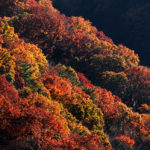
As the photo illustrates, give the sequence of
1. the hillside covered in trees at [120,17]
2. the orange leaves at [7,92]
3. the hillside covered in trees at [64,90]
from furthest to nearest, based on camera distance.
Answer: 1. the hillside covered in trees at [120,17]
2. the orange leaves at [7,92]
3. the hillside covered in trees at [64,90]

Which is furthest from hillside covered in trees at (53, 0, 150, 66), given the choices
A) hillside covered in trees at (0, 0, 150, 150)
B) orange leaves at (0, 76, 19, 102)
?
orange leaves at (0, 76, 19, 102)

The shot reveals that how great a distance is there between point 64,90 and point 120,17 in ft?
333

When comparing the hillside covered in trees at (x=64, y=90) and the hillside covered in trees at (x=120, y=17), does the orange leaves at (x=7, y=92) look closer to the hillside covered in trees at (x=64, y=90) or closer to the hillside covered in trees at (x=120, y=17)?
the hillside covered in trees at (x=64, y=90)

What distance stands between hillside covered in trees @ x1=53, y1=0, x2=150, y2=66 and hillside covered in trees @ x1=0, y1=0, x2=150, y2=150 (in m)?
30.4

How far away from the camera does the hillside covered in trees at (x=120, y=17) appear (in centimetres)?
11676

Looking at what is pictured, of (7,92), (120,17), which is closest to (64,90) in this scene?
(7,92)

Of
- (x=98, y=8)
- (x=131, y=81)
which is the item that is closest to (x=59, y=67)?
(x=131, y=81)

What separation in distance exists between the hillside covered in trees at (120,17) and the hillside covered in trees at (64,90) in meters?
30.4

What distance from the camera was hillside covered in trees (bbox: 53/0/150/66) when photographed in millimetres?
116756

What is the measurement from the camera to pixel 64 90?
110ft

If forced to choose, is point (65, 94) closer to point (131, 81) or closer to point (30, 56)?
point (30, 56)

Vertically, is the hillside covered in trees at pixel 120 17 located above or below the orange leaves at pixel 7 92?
above

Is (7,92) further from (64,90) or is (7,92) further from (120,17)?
(120,17)

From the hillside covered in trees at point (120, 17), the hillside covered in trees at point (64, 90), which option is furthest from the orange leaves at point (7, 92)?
the hillside covered in trees at point (120, 17)
